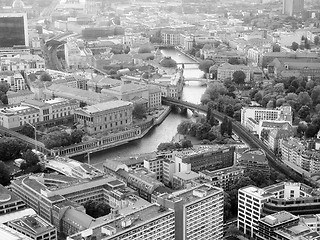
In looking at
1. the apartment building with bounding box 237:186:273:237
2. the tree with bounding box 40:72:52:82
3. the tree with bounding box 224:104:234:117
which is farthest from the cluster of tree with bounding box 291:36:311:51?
the apartment building with bounding box 237:186:273:237

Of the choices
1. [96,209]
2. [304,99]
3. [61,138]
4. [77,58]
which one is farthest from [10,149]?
[77,58]

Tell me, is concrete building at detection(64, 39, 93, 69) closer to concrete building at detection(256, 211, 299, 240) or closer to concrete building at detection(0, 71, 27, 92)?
concrete building at detection(0, 71, 27, 92)

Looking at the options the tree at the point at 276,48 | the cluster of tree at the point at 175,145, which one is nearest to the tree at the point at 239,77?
the tree at the point at 276,48

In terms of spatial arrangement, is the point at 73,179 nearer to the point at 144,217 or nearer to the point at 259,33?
the point at 144,217

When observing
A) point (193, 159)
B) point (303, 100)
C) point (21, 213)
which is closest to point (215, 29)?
point (303, 100)

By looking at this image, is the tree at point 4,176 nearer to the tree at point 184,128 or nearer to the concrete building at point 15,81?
the tree at point 184,128

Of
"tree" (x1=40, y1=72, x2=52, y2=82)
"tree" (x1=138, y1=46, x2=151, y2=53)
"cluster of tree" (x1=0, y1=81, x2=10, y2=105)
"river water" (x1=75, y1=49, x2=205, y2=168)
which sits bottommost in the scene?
"river water" (x1=75, y1=49, x2=205, y2=168)
